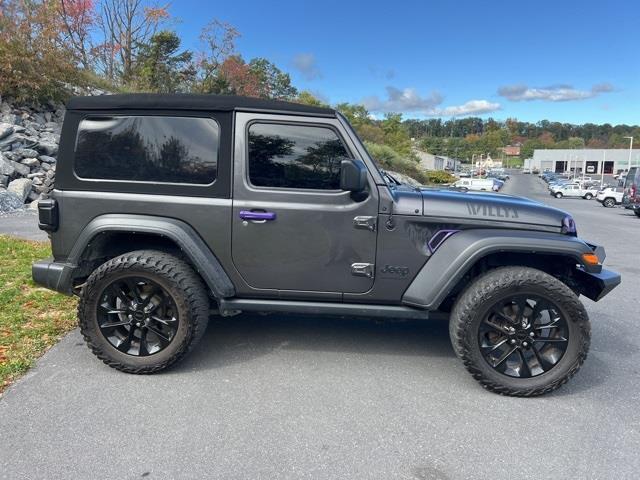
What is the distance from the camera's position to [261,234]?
3451 millimetres

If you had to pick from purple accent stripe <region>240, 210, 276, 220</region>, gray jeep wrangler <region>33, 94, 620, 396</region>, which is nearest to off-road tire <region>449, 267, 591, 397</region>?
gray jeep wrangler <region>33, 94, 620, 396</region>

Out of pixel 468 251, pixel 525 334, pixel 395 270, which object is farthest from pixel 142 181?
pixel 525 334

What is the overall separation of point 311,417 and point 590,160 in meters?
115

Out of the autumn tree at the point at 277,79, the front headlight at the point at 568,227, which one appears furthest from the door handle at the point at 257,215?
the autumn tree at the point at 277,79

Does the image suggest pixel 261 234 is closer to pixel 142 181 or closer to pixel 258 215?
pixel 258 215

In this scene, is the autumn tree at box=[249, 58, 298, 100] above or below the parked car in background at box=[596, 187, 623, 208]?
above

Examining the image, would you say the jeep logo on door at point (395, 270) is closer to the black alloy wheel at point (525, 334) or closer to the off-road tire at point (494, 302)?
the off-road tire at point (494, 302)

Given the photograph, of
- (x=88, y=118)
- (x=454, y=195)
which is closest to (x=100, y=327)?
(x=88, y=118)

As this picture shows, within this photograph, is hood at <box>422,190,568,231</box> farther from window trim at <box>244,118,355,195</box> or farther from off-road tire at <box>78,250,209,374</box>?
off-road tire at <box>78,250,209,374</box>

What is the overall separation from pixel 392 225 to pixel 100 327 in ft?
7.48

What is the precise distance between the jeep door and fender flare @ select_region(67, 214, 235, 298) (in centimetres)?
18

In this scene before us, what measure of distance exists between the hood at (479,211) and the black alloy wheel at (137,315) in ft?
6.11

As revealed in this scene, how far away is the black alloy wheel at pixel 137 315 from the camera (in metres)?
3.48

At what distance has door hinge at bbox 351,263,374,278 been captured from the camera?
3447 millimetres
